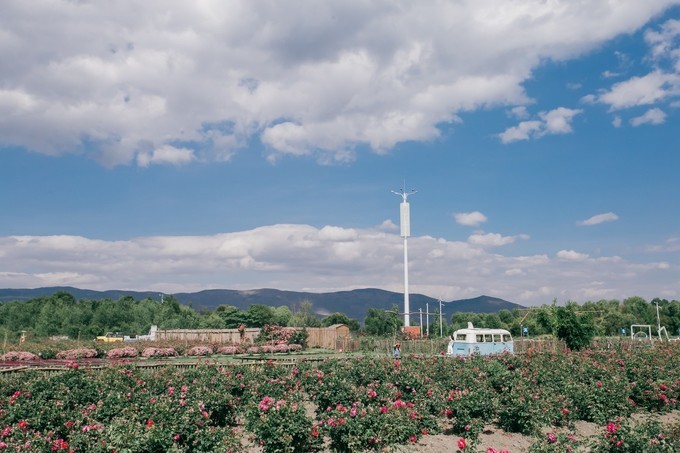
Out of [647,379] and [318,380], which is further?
[647,379]

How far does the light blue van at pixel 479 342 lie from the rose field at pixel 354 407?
11891mm

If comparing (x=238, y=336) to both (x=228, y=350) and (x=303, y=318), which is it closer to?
(x=228, y=350)

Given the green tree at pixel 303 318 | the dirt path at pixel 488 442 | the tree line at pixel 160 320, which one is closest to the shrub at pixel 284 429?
the dirt path at pixel 488 442

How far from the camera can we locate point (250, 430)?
37.2ft

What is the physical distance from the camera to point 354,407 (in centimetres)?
1150

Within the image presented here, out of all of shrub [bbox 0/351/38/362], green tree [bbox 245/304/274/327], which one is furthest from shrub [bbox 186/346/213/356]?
green tree [bbox 245/304/274/327]

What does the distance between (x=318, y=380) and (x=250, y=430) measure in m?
4.74

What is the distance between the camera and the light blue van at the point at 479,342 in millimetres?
33562

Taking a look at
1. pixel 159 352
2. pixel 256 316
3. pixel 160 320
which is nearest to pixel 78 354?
pixel 159 352

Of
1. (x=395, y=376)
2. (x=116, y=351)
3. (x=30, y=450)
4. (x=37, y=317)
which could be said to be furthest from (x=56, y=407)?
(x=37, y=317)

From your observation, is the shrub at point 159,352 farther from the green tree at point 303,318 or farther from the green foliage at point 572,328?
the green tree at point 303,318

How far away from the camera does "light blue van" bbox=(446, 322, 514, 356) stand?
33.6 metres

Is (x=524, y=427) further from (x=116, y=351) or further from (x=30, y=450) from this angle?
(x=116, y=351)

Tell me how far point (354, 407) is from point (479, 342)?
2437 cm
